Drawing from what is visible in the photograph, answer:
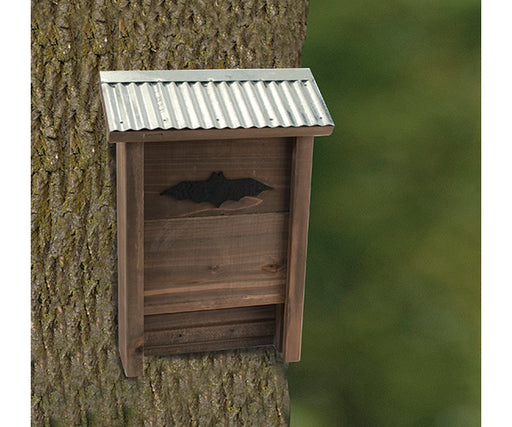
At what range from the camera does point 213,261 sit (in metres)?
1.67

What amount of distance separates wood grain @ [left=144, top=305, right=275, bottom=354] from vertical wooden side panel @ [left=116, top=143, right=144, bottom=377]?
55mm

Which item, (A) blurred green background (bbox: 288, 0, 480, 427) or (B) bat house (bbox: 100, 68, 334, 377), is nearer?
(B) bat house (bbox: 100, 68, 334, 377)

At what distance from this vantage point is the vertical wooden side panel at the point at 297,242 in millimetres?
1654

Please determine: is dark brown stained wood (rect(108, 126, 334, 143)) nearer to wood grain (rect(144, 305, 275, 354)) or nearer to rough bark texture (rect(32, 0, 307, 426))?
rough bark texture (rect(32, 0, 307, 426))

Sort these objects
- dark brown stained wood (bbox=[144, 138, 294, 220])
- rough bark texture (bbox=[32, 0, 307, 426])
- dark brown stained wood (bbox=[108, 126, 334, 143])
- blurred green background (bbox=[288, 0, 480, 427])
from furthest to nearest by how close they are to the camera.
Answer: blurred green background (bbox=[288, 0, 480, 427])
rough bark texture (bbox=[32, 0, 307, 426])
dark brown stained wood (bbox=[144, 138, 294, 220])
dark brown stained wood (bbox=[108, 126, 334, 143])

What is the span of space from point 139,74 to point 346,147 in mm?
1705

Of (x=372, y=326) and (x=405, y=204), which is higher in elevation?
(x=405, y=204)

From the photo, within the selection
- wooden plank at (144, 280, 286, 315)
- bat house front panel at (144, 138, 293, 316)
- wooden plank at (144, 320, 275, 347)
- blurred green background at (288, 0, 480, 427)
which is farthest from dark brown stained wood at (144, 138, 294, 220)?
blurred green background at (288, 0, 480, 427)

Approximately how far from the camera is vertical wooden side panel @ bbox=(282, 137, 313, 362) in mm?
1654

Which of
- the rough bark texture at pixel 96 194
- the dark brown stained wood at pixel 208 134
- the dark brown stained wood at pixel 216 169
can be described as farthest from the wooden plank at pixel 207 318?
the dark brown stained wood at pixel 208 134

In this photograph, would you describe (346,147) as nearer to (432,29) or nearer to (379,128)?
(379,128)

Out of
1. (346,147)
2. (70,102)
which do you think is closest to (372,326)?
(346,147)

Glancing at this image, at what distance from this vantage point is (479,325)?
3.28 meters

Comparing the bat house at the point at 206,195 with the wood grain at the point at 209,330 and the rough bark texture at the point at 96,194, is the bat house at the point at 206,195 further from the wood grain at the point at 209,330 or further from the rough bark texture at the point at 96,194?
the rough bark texture at the point at 96,194
